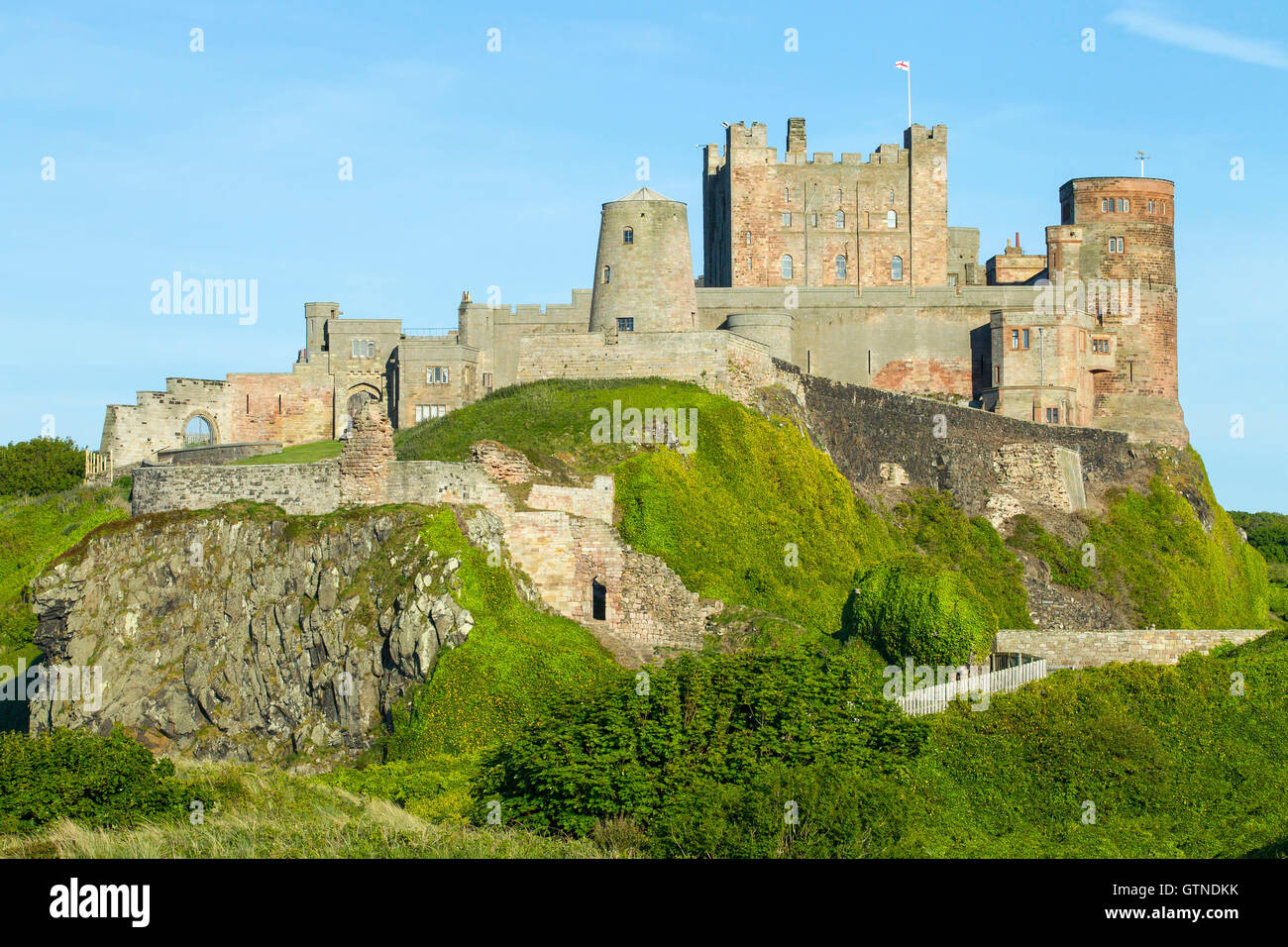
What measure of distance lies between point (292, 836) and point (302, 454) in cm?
3149

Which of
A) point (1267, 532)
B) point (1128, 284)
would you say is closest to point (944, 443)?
point (1128, 284)

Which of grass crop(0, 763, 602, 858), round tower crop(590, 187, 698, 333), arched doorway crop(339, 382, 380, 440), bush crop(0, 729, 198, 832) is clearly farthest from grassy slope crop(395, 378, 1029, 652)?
bush crop(0, 729, 198, 832)

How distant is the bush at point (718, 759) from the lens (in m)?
29.1

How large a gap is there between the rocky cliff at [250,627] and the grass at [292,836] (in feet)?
22.5

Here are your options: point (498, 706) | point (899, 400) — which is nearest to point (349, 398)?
point (899, 400)

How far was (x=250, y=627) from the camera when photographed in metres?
41.5

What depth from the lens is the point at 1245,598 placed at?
69.6m

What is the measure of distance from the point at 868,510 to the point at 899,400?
8061 mm

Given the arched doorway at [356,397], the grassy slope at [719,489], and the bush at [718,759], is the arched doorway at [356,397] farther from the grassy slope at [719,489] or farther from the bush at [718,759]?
the bush at [718,759]

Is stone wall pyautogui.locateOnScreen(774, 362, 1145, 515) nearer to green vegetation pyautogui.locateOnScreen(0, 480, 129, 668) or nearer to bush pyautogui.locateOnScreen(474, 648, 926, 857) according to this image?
bush pyautogui.locateOnScreen(474, 648, 926, 857)

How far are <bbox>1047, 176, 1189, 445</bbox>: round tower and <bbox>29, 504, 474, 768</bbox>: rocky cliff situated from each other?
134ft

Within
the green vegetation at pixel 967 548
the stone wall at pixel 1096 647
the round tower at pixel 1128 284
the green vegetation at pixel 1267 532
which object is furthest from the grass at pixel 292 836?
the green vegetation at pixel 1267 532

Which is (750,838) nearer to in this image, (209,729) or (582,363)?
(209,729)

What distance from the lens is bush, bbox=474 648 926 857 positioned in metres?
29.1
